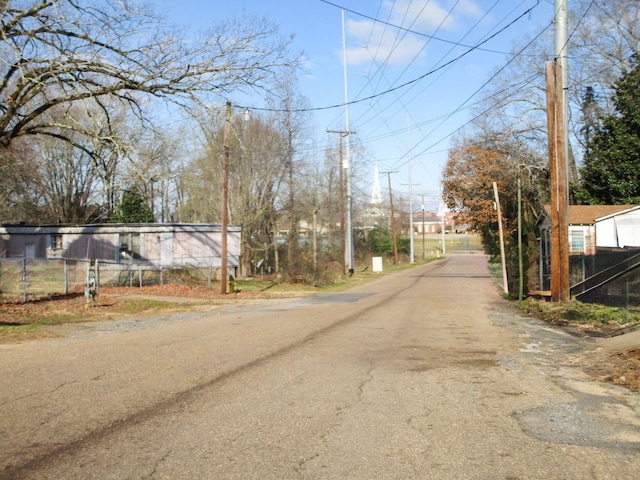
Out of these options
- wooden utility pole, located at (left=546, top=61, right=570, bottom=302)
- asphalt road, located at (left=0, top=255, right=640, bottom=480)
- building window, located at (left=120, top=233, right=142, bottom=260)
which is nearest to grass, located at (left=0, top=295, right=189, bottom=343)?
asphalt road, located at (left=0, top=255, right=640, bottom=480)

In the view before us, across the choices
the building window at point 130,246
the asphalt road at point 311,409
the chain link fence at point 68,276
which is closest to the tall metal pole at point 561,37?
the asphalt road at point 311,409

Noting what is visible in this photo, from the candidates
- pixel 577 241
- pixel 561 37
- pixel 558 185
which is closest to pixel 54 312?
pixel 558 185

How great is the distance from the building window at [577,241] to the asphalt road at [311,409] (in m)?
17.3

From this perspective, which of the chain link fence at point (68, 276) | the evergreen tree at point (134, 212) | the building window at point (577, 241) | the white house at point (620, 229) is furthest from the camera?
the evergreen tree at point (134, 212)

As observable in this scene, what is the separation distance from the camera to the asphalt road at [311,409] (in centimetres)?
517

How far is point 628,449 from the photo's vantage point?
18.4 feet

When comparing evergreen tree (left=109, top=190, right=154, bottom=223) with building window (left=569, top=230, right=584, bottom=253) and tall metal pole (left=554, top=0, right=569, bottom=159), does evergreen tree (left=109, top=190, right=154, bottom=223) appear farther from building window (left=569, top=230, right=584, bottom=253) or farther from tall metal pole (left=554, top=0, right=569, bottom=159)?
tall metal pole (left=554, top=0, right=569, bottom=159)

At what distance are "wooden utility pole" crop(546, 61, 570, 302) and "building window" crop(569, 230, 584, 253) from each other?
1051 cm

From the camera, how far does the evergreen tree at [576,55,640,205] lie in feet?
106

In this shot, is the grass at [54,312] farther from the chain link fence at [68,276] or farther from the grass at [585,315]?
the grass at [585,315]

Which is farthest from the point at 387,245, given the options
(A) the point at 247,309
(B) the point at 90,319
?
(B) the point at 90,319

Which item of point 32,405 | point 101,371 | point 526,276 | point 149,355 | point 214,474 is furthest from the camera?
point 526,276

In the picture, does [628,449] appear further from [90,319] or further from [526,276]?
[526,276]

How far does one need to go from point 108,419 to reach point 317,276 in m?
30.4
